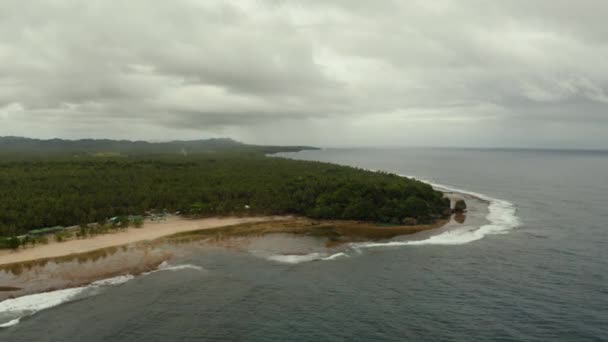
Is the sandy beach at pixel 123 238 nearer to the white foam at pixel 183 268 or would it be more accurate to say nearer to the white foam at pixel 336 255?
the white foam at pixel 183 268

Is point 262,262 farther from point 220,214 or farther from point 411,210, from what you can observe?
point 411,210

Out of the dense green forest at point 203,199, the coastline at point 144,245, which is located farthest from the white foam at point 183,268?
the dense green forest at point 203,199

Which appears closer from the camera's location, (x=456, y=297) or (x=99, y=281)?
(x=456, y=297)

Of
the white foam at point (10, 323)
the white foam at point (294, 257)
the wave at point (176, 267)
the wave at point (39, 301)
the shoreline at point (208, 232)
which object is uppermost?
the shoreline at point (208, 232)

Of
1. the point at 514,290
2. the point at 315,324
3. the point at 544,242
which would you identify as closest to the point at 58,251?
the point at 315,324

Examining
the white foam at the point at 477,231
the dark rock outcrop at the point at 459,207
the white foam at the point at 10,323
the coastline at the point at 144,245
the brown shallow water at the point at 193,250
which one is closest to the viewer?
the white foam at the point at 10,323

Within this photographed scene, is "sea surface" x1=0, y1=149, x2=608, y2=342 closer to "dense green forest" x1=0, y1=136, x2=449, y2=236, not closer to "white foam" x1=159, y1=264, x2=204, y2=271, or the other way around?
"white foam" x1=159, y1=264, x2=204, y2=271

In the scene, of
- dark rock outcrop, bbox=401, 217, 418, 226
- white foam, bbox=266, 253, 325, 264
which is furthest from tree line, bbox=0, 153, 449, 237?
white foam, bbox=266, 253, 325, 264
